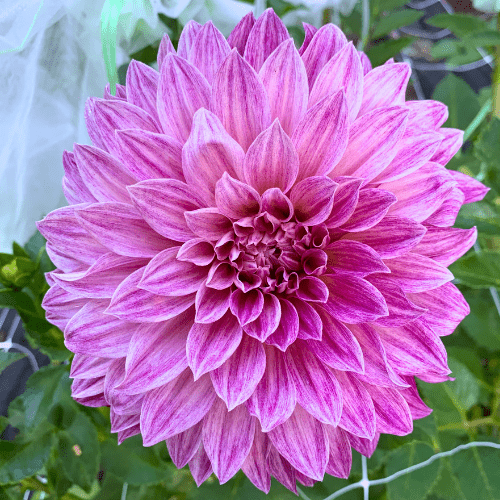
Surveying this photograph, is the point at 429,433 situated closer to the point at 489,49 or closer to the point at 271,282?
the point at 271,282

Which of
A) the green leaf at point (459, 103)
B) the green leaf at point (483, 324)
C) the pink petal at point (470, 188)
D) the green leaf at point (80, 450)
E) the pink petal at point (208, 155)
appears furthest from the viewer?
the green leaf at point (459, 103)

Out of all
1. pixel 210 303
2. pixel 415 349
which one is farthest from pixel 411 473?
pixel 210 303

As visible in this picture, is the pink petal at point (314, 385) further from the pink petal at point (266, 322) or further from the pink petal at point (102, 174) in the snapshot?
the pink petal at point (102, 174)

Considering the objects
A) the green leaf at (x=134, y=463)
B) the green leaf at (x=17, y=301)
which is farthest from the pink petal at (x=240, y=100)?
the green leaf at (x=134, y=463)

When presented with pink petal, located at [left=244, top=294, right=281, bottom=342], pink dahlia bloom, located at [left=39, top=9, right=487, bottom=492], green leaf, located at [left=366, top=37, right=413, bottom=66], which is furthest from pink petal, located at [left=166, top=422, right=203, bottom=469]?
green leaf, located at [left=366, top=37, right=413, bottom=66]

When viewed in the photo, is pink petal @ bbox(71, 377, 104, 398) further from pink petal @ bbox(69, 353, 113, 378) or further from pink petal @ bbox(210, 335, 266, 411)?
pink petal @ bbox(210, 335, 266, 411)

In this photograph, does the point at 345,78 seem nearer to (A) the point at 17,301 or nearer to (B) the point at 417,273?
(B) the point at 417,273
